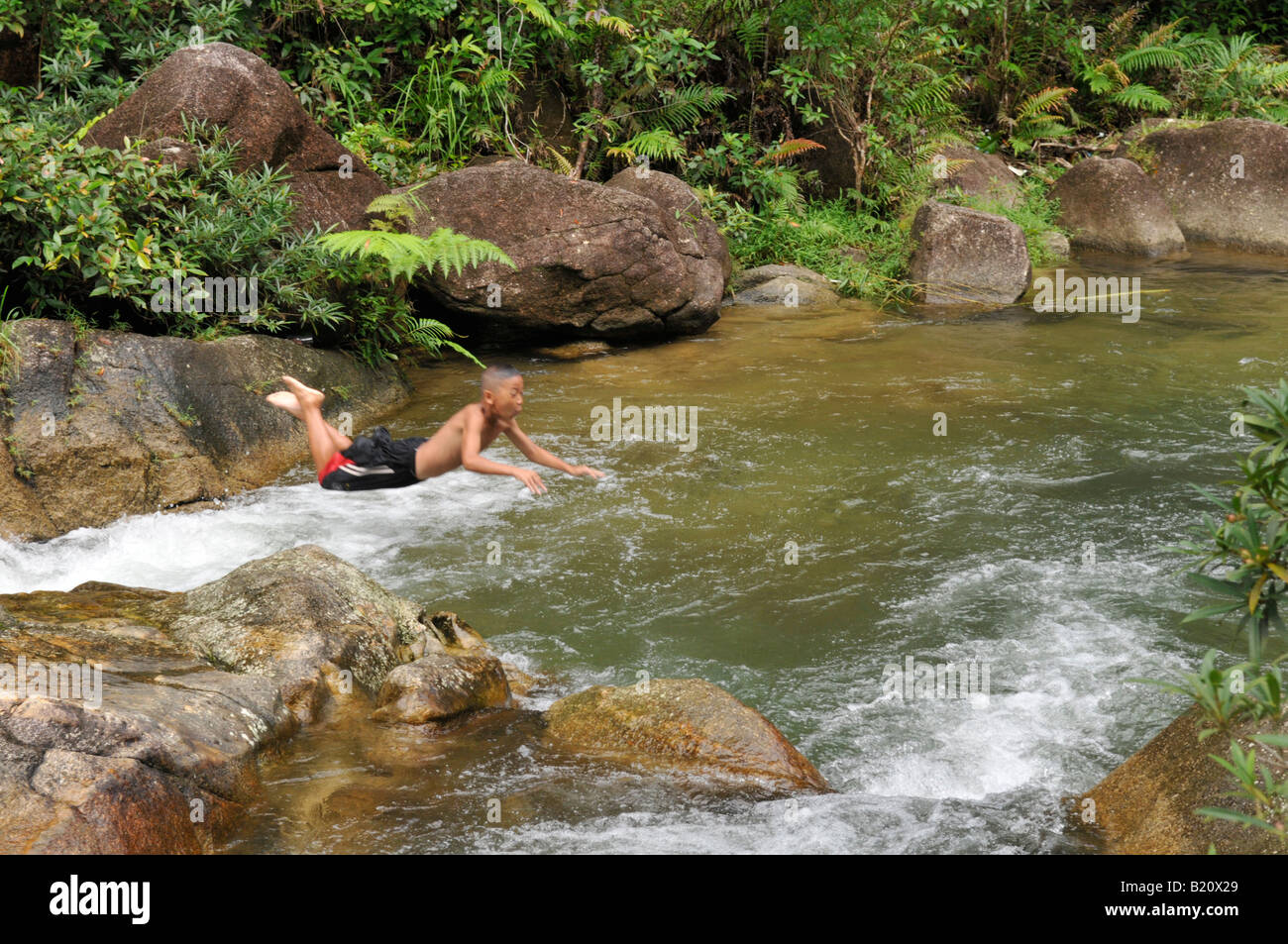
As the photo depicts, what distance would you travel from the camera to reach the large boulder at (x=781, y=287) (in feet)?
41.9

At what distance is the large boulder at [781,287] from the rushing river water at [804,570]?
72.0 inches

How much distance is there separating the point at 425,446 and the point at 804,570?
2.27 m

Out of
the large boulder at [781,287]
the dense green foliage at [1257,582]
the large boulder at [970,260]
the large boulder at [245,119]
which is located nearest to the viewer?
the dense green foliage at [1257,582]

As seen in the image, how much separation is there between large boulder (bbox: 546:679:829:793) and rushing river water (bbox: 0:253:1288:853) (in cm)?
14

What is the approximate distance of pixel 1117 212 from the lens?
1490 cm

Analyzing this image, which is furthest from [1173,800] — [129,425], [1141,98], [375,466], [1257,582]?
[1141,98]

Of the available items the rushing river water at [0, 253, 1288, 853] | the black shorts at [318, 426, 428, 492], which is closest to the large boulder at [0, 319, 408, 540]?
the rushing river water at [0, 253, 1288, 853]

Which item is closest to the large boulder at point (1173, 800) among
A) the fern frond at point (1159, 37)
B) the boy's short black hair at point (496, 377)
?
the boy's short black hair at point (496, 377)

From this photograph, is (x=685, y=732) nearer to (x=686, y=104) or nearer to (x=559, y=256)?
(x=559, y=256)

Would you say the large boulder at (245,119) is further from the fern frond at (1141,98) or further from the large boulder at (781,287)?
the fern frond at (1141,98)

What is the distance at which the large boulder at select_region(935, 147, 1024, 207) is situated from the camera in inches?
589

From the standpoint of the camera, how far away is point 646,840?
395 centimetres

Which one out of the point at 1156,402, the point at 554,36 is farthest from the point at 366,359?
the point at 1156,402

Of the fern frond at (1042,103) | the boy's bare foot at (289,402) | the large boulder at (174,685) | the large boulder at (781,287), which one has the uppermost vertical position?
the fern frond at (1042,103)
